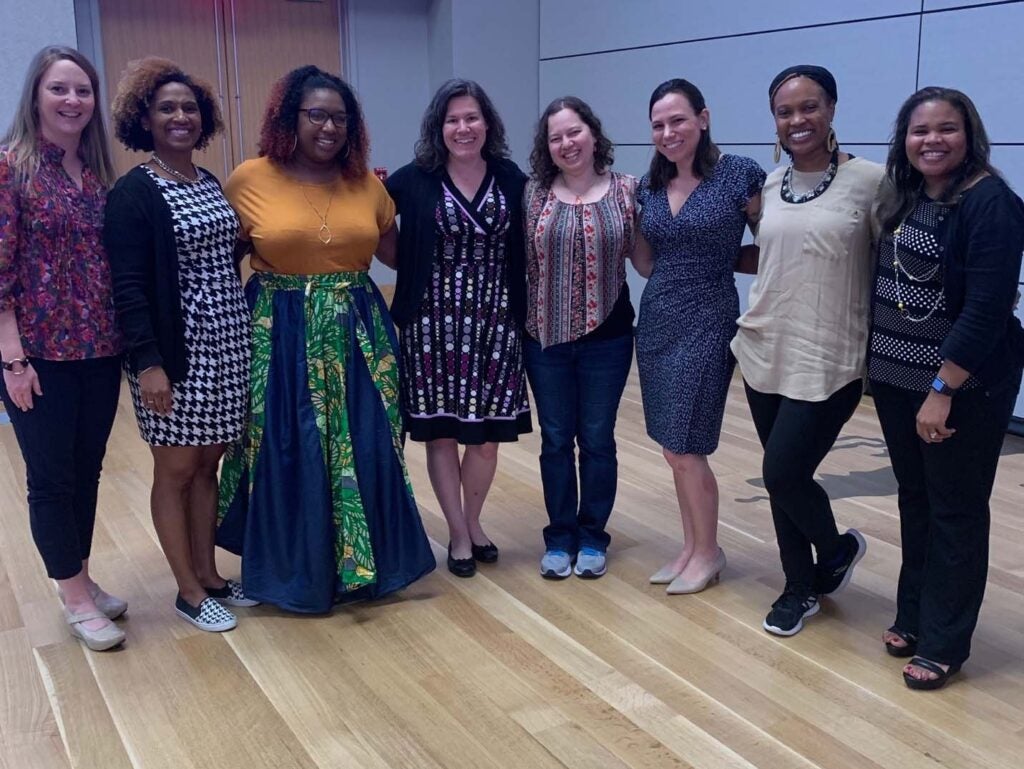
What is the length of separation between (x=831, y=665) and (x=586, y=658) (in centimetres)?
64

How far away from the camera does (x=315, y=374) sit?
9.34ft

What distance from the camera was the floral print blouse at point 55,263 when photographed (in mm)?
2441

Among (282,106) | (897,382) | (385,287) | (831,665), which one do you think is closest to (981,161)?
(897,382)

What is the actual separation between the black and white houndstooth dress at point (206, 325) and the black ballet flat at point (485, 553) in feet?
3.19

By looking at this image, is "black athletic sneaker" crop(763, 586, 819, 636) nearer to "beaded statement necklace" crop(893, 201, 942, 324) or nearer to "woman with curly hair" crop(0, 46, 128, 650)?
"beaded statement necklace" crop(893, 201, 942, 324)

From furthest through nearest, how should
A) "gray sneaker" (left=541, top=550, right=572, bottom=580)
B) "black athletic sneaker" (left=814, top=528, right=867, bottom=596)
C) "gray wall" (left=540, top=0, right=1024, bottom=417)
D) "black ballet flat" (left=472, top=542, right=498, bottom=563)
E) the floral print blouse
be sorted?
1. "gray wall" (left=540, top=0, right=1024, bottom=417)
2. "black ballet flat" (left=472, top=542, right=498, bottom=563)
3. "gray sneaker" (left=541, top=550, right=572, bottom=580)
4. "black athletic sneaker" (left=814, top=528, right=867, bottom=596)
5. the floral print blouse

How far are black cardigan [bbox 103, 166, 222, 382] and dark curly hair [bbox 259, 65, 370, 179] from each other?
0.38m

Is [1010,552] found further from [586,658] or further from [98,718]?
[98,718]

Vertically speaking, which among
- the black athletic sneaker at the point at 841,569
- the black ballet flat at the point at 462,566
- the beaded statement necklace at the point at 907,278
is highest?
the beaded statement necklace at the point at 907,278

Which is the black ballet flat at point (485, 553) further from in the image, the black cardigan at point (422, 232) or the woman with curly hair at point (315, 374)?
the black cardigan at point (422, 232)

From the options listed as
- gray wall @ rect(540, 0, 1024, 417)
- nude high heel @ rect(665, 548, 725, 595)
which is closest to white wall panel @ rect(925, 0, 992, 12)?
gray wall @ rect(540, 0, 1024, 417)

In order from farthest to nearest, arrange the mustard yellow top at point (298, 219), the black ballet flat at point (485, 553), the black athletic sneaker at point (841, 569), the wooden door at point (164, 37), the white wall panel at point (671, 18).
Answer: the wooden door at point (164, 37) → the white wall panel at point (671, 18) → the black ballet flat at point (485, 553) → the black athletic sneaker at point (841, 569) → the mustard yellow top at point (298, 219)

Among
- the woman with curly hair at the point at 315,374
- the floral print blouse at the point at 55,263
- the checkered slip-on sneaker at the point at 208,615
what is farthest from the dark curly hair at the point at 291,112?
the checkered slip-on sneaker at the point at 208,615

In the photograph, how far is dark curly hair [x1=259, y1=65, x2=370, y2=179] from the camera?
2.76m
